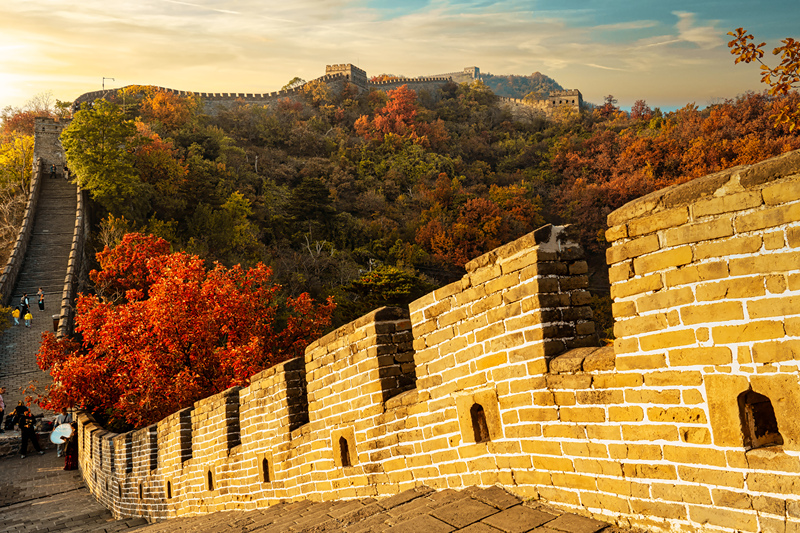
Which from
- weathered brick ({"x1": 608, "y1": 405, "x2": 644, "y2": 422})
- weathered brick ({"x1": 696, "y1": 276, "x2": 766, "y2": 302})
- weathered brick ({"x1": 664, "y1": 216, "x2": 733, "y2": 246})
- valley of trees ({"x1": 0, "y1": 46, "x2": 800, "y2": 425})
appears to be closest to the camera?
weathered brick ({"x1": 696, "y1": 276, "x2": 766, "y2": 302})

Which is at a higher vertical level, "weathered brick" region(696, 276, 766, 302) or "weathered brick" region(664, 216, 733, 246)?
"weathered brick" region(664, 216, 733, 246)

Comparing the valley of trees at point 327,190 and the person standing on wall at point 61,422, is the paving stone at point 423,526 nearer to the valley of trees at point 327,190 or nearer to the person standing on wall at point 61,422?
the valley of trees at point 327,190

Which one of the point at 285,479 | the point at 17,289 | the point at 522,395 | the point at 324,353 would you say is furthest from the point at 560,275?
the point at 17,289

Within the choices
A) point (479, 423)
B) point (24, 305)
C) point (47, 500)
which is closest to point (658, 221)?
point (479, 423)

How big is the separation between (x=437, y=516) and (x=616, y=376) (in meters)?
1.34

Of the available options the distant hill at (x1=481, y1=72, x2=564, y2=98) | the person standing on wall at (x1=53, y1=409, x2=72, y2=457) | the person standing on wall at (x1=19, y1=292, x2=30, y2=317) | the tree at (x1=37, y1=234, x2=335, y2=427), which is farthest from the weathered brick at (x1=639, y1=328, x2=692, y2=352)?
the distant hill at (x1=481, y1=72, x2=564, y2=98)

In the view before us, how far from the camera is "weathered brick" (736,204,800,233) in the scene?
2518 mm

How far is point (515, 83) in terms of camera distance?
619ft

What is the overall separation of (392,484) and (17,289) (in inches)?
1062

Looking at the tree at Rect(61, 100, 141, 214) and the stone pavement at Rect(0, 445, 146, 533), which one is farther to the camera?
the tree at Rect(61, 100, 141, 214)

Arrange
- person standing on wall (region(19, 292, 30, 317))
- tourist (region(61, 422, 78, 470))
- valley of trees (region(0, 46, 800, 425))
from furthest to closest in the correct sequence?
person standing on wall (region(19, 292, 30, 317)) → valley of trees (region(0, 46, 800, 425)) → tourist (region(61, 422, 78, 470))

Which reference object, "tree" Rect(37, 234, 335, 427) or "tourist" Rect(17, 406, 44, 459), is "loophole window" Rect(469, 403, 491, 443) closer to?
"tree" Rect(37, 234, 335, 427)

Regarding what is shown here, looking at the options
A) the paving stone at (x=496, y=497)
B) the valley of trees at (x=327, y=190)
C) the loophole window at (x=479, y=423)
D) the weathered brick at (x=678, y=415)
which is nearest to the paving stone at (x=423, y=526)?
the paving stone at (x=496, y=497)

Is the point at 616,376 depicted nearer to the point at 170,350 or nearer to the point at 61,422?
the point at 170,350
